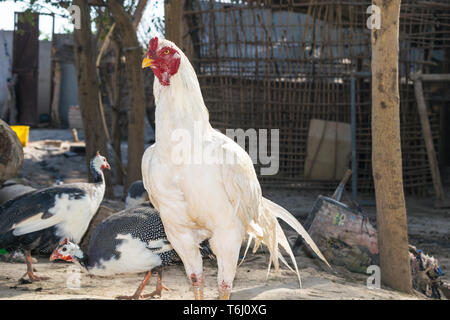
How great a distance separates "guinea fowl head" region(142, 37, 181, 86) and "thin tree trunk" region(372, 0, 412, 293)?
205cm

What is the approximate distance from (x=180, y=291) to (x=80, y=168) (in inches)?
318

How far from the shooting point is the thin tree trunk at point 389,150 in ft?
14.5

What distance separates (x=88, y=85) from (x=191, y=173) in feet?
16.3

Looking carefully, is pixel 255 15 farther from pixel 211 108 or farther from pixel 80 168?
pixel 80 168

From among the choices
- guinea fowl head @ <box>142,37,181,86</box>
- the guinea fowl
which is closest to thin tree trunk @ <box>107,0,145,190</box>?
the guinea fowl

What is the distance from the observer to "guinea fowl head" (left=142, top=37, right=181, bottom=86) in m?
3.16

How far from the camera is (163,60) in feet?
10.4

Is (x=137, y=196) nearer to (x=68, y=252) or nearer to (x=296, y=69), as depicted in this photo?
(x=68, y=252)

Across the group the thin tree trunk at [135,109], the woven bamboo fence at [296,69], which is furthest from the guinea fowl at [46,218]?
the woven bamboo fence at [296,69]

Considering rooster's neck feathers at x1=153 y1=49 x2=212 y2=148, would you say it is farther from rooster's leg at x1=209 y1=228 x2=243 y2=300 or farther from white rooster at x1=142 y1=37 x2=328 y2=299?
→ rooster's leg at x1=209 y1=228 x2=243 y2=300

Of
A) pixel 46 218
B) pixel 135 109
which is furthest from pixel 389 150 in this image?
pixel 135 109

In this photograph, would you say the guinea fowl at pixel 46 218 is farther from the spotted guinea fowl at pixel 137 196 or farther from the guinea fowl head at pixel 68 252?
the spotted guinea fowl at pixel 137 196

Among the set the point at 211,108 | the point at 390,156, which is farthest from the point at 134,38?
the point at 390,156
